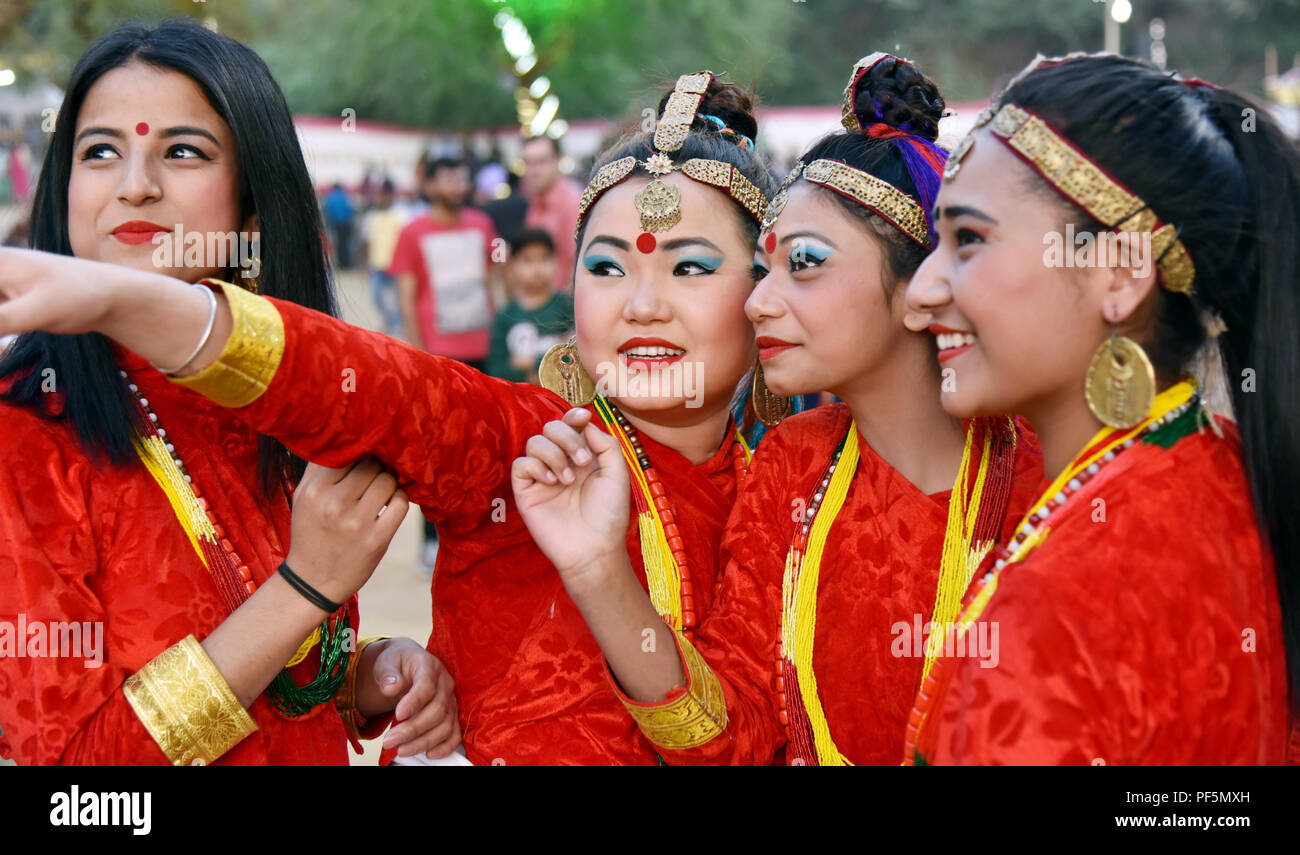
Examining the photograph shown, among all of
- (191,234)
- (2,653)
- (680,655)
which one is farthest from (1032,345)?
(2,653)

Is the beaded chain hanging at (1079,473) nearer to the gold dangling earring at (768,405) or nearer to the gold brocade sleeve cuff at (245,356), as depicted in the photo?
the gold dangling earring at (768,405)

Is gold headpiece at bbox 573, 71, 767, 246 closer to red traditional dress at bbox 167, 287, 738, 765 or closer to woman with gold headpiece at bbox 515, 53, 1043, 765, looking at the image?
woman with gold headpiece at bbox 515, 53, 1043, 765

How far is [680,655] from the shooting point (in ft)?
6.91

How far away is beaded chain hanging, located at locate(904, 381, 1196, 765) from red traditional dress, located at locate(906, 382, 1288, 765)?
16 millimetres

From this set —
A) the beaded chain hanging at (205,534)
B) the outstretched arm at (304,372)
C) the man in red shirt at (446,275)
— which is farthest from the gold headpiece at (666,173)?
the man in red shirt at (446,275)

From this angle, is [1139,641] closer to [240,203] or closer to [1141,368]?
[1141,368]

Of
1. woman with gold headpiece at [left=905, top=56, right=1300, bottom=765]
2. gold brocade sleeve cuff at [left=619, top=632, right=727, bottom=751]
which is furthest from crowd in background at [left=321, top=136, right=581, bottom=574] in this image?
woman with gold headpiece at [left=905, top=56, right=1300, bottom=765]

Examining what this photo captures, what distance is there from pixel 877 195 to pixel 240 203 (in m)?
1.25

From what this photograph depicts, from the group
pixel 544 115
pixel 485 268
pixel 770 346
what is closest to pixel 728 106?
pixel 770 346

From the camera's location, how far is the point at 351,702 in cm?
261

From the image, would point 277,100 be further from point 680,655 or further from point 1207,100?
point 1207,100

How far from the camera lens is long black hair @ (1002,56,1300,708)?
6.01 feet

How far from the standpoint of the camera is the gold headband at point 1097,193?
1.85 meters

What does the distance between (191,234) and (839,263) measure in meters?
1.23
